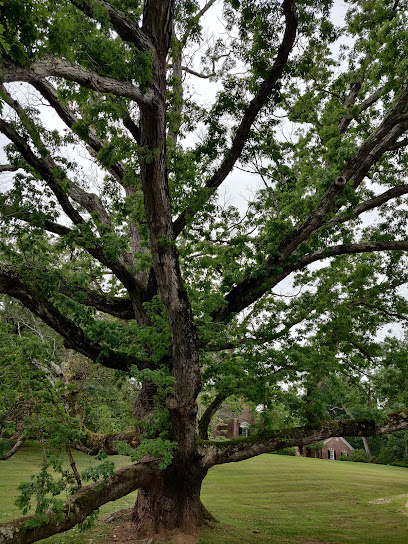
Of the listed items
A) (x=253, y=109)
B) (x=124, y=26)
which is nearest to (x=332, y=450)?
(x=253, y=109)

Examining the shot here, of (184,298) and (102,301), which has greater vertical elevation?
(102,301)

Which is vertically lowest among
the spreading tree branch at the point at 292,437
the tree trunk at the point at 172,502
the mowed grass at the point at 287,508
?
the mowed grass at the point at 287,508

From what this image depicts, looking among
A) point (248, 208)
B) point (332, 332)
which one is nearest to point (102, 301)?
point (248, 208)

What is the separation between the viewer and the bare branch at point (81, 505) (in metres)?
5.30

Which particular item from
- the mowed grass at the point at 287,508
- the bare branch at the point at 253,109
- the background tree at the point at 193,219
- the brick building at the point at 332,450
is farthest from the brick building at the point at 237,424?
the bare branch at the point at 253,109

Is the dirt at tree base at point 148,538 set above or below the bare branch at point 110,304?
below

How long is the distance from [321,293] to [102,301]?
6268 millimetres

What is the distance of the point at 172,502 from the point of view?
8.63 m

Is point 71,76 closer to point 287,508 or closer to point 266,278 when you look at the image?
point 266,278

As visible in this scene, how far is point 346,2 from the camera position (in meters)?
9.76

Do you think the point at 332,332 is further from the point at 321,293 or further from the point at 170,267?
the point at 170,267

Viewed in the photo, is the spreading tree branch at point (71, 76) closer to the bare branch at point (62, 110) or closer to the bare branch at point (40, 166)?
the bare branch at point (62, 110)

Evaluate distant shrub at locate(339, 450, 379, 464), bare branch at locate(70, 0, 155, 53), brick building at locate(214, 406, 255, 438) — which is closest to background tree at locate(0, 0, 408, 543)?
bare branch at locate(70, 0, 155, 53)

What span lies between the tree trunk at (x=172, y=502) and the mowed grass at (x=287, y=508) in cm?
57
